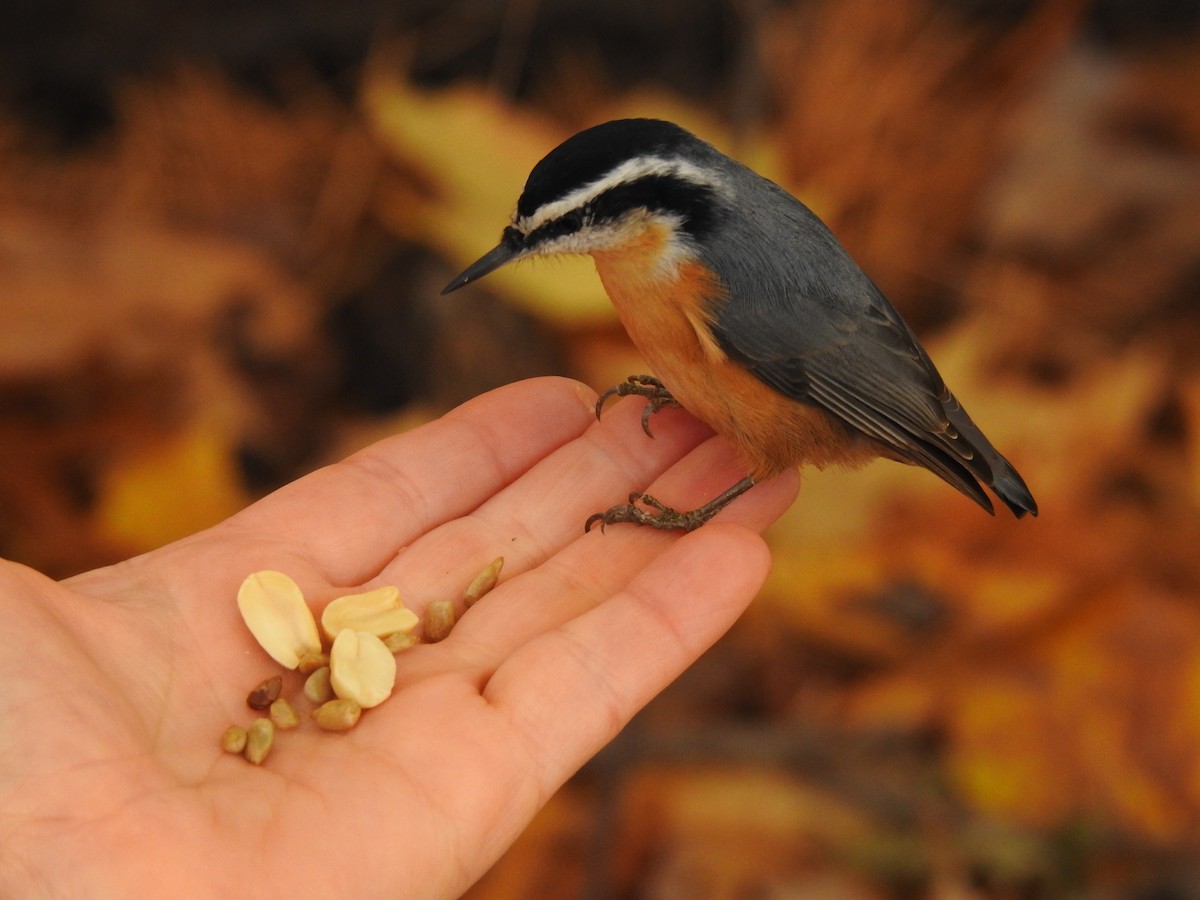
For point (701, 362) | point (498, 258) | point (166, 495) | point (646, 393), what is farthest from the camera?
point (166, 495)

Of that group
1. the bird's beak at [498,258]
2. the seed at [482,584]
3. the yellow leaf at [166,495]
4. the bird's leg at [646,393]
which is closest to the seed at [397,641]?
the seed at [482,584]

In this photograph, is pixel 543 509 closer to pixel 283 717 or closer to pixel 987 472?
pixel 283 717

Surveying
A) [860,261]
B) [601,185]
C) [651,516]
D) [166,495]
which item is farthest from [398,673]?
[860,261]

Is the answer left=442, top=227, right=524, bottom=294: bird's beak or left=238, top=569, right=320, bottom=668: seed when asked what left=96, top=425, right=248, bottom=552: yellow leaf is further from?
left=442, top=227, right=524, bottom=294: bird's beak

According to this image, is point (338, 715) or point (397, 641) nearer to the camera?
point (338, 715)

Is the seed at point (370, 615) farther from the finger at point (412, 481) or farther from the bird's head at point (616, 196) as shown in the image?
the bird's head at point (616, 196)

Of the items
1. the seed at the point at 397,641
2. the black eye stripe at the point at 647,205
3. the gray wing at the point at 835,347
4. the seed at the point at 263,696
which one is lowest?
the seed at the point at 263,696

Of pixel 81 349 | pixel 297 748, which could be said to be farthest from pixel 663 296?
pixel 81 349
